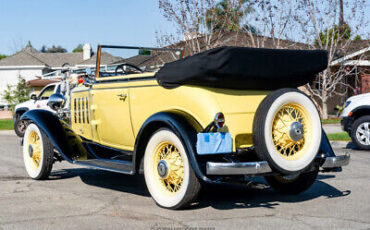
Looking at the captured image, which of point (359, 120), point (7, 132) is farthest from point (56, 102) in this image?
point (7, 132)

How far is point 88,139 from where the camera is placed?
672 cm

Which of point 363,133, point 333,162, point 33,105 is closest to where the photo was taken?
point 333,162

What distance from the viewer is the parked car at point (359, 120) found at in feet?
34.6

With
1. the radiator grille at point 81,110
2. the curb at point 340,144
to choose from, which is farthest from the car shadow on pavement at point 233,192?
the curb at point 340,144

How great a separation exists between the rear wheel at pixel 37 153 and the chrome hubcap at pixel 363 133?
6618 millimetres

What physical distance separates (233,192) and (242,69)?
181 cm

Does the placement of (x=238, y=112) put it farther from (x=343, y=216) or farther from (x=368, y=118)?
(x=368, y=118)

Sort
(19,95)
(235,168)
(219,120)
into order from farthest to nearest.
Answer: (19,95) → (219,120) → (235,168)

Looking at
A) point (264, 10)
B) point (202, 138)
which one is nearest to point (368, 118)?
point (202, 138)

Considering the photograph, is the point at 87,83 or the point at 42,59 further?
the point at 42,59

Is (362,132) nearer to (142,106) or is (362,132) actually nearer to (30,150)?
(142,106)

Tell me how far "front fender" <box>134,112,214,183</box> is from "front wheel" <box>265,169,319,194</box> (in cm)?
157


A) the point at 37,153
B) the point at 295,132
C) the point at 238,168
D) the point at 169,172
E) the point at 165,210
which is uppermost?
the point at 295,132

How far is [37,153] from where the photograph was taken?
281 inches
